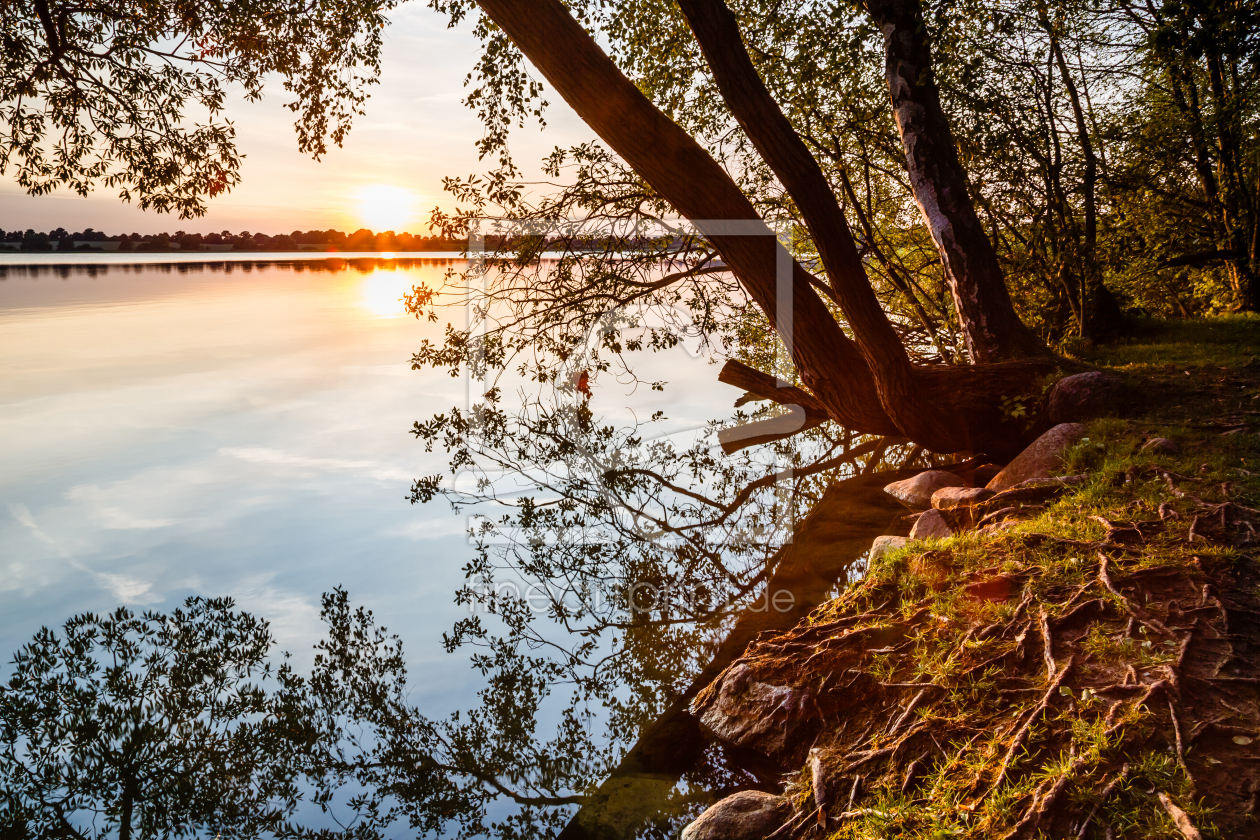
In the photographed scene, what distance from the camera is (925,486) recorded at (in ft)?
20.7

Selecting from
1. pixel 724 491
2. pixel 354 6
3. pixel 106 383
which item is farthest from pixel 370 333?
pixel 724 491

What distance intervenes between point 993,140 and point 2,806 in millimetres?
9458

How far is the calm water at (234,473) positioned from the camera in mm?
5832

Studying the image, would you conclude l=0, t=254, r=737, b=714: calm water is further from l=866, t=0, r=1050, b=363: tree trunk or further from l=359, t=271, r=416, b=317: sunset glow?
l=866, t=0, r=1050, b=363: tree trunk

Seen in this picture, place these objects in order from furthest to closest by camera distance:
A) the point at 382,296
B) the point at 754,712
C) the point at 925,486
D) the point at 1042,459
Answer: the point at 382,296
the point at 925,486
the point at 1042,459
the point at 754,712

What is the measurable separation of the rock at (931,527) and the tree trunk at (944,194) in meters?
2.11

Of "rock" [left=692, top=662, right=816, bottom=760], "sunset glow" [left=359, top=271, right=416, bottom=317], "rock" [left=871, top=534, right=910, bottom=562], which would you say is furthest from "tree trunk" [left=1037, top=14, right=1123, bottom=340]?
"sunset glow" [left=359, top=271, right=416, bottom=317]

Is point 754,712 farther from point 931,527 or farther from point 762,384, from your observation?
point 762,384

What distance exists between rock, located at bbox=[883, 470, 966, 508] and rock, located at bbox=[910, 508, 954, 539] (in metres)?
1.22

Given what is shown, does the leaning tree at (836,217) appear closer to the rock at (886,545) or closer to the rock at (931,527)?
the rock at (931,527)

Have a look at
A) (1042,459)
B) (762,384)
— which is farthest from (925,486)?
(762,384)

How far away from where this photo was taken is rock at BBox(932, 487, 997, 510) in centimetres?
491

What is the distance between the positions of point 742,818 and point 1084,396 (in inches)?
182

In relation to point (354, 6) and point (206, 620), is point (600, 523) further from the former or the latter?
point (354, 6)
